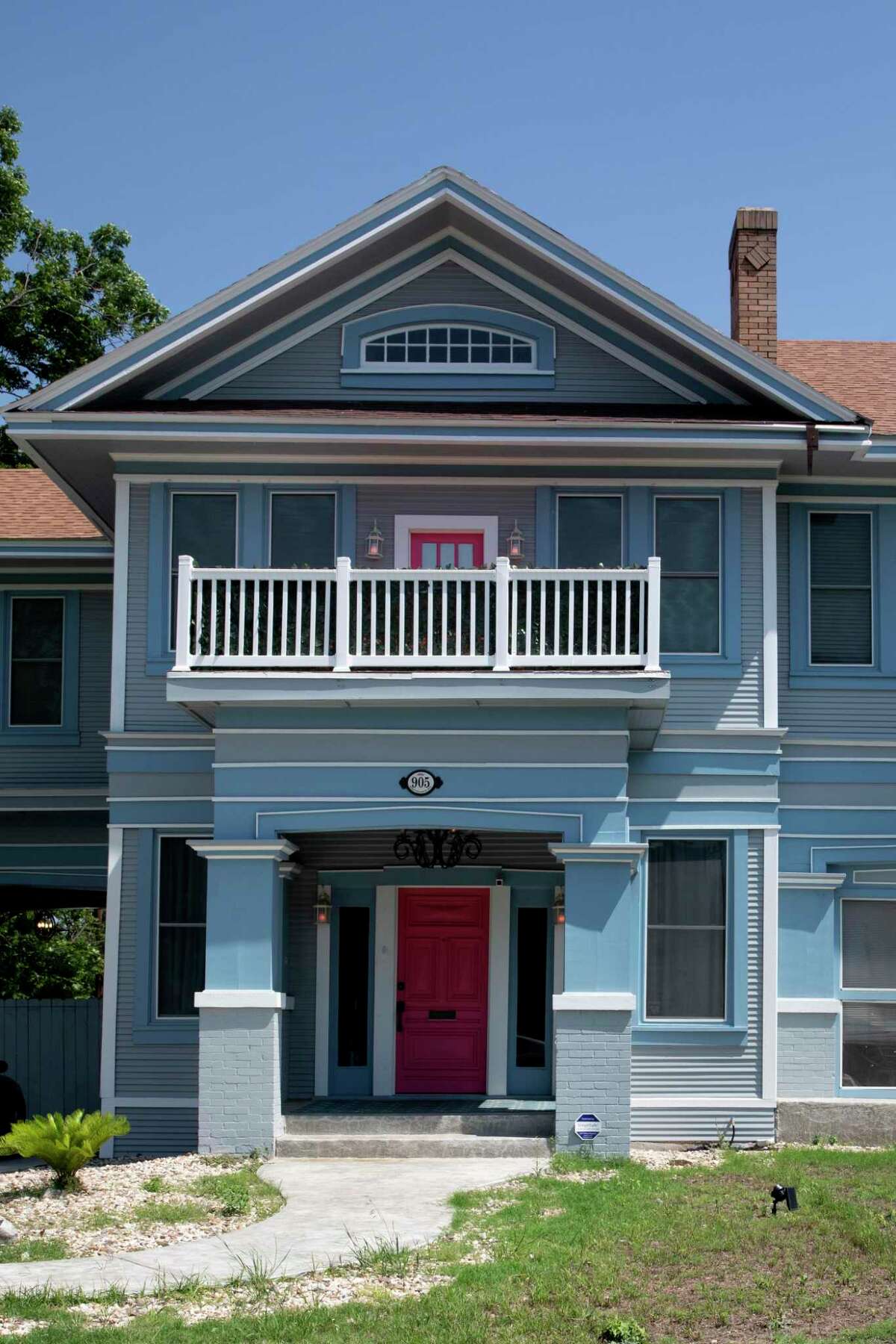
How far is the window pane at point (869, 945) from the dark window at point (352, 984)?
497 cm

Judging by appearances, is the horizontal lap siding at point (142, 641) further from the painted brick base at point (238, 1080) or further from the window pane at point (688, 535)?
the window pane at point (688, 535)

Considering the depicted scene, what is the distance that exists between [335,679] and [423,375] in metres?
4.23

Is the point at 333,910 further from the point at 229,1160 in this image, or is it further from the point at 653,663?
the point at 653,663

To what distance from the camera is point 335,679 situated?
14.9 metres

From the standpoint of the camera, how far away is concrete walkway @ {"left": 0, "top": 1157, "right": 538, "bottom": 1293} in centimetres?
1023

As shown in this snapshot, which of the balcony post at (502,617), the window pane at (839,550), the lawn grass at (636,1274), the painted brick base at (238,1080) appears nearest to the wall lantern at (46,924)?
the painted brick base at (238,1080)

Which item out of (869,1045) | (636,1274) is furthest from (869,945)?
(636,1274)

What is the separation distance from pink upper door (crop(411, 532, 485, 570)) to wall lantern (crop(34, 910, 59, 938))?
756 inches

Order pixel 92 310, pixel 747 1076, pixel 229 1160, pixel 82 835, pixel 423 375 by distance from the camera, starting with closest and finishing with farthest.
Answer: pixel 229 1160, pixel 747 1076, pixel 423 375, pixel 82 835, pixel 92 310

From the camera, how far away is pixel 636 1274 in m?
10.1

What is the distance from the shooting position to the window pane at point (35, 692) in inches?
770

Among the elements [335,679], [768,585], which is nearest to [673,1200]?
[335,679]

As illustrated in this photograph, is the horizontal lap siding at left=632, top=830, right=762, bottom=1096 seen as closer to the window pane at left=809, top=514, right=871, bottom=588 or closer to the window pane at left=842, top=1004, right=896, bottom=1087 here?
the window pane at left=842, top=1004, right=896, bottom=1087

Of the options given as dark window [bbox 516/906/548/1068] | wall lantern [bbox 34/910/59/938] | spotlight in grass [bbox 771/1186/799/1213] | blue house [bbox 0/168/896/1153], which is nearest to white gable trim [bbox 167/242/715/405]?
blue house [bbox 0/168/896/1153]
